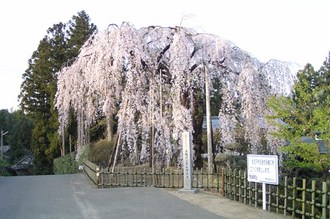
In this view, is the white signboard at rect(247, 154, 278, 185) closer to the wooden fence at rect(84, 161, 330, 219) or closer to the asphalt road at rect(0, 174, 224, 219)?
the wooden fence at rect(84, 161, 330, 219)

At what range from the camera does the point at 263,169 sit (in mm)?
9023

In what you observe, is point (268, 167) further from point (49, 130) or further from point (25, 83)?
point (25, 83)

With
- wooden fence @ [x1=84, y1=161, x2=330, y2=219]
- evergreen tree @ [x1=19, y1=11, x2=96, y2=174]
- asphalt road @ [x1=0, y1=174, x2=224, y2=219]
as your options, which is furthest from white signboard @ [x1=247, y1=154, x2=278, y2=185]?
evergreen tree @ [x1=19, y1=11, x2=96, y2=174]

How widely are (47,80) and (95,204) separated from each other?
2953cm

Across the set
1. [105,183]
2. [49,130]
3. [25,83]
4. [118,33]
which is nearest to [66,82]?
[118,33]

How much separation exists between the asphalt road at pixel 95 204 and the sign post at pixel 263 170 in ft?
4.67

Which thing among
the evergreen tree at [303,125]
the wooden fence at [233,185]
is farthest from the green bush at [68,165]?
the evergreen tree at [303,125]

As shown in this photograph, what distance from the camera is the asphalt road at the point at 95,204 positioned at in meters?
8.49

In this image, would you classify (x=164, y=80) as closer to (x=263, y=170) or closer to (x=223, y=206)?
(x=223, y=206)

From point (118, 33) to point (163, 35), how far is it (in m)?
1.73

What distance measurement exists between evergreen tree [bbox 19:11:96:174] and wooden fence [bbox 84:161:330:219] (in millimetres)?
23880

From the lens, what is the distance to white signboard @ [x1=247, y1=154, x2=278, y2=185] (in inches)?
343

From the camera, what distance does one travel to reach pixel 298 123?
41.2 ft

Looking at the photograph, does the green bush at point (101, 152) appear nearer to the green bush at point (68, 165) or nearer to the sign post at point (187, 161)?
the green bush at point (68, 165)
